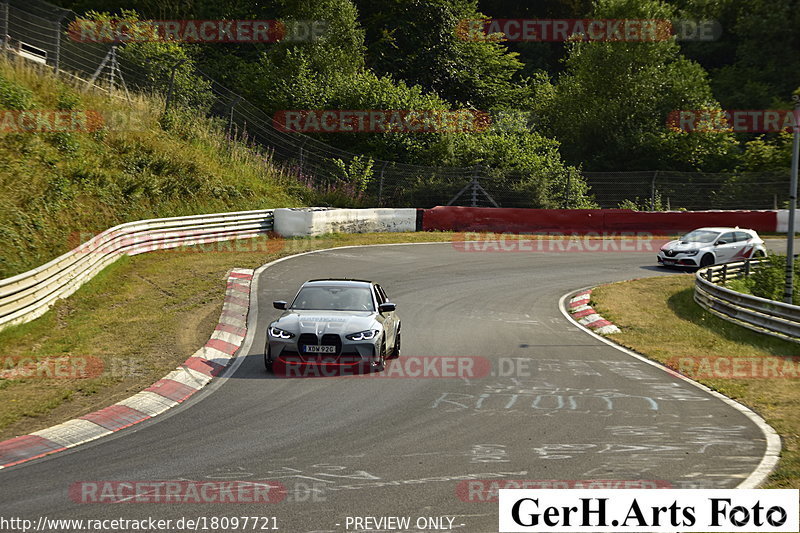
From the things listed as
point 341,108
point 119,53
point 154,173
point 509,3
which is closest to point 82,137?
point 154,173

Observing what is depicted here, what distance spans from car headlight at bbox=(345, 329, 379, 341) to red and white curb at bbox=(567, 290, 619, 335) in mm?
7038

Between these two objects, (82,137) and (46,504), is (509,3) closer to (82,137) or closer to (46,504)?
(82,137)

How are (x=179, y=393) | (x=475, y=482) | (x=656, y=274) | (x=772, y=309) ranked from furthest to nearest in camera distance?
(x=656, y=274)
(x=772, y=309)
(x=179, y=393)
(x=475, y=482)

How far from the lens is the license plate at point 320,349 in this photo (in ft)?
39.7

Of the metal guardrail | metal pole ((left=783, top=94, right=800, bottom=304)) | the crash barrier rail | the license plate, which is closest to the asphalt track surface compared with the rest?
the license plate

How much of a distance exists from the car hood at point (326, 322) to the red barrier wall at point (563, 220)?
2098 centimetres

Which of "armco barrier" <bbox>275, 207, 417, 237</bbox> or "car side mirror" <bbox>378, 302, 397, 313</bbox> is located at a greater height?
"armco barrier" <bbox>275, 207, 417, 237</bbox>

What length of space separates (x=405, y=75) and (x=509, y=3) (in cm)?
2393

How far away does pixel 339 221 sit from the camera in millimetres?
30625

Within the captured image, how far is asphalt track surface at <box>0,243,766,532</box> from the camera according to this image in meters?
6.80

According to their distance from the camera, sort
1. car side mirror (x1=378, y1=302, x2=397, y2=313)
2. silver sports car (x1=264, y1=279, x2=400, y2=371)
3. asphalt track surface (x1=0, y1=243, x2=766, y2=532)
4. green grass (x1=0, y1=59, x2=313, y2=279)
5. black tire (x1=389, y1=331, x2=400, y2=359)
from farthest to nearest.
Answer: green grass (x1=0, y1=59, x2=313, y2=279), black tire (x1=389, y1=331, x2=400, y2=359), car side mirror (x1=378, y1=302, x2=397, y2=313), silver sports car (x1=264, y1=279, x2=400, y2=371), asphalt track surface (x1=0, y1=243, x2=766, y2=532)

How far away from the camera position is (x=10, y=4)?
3147 centimetres

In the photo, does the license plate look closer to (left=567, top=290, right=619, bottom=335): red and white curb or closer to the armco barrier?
(left=567, top=290, right=619, bottom=335): red and white curb

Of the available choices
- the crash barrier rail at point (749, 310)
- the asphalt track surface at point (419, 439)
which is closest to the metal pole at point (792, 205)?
the crash barrier rail at point (749, 310)
